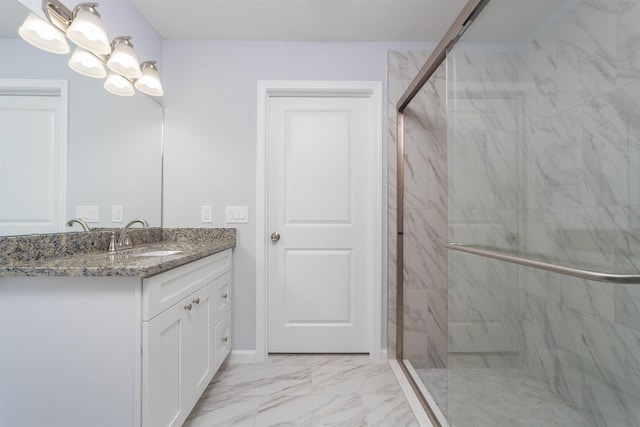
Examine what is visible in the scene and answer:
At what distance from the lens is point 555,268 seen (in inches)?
35.2

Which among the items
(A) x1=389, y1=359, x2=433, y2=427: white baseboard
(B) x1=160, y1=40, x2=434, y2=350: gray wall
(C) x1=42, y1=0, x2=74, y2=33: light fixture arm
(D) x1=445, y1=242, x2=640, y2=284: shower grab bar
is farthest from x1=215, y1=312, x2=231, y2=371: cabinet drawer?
(C) x1=42, y1=0, x2=74, y2=33: light fixture arm

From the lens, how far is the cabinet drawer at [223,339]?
1.84m

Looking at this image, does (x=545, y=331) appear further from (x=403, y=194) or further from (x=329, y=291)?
(x=329, y=291)

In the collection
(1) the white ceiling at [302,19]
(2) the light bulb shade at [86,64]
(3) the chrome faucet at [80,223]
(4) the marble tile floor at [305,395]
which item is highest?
(1) the white ceiling at [302,19]

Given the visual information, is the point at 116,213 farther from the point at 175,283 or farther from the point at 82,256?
the point at 175,283

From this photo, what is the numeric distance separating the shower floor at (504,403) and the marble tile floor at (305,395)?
355 mm

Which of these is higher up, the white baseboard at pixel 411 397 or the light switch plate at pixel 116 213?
the light switch plate at pixel 116 213

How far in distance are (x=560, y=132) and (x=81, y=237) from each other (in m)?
2.04

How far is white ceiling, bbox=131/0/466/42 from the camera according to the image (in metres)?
1.87

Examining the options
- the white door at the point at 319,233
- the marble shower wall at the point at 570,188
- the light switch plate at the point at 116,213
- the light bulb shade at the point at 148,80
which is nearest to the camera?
the marble shower wall at the point at 570,188

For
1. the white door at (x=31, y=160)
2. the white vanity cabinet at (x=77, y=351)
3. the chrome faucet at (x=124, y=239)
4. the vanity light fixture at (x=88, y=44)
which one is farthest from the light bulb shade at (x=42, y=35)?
the white vanity cabinet at (x=77, y=351)

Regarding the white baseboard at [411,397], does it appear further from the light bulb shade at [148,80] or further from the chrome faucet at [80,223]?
the light bulb shade at [148,80]

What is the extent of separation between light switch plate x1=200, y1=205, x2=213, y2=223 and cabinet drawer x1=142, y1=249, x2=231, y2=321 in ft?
1.32

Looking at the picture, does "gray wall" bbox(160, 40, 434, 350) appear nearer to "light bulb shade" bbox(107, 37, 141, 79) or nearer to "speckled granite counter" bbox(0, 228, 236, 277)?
"speckled granite counter" bbox(0, 228, 236, 277)
